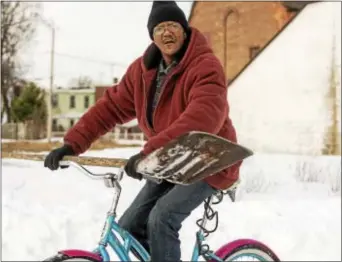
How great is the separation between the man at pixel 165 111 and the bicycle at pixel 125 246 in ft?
0.13

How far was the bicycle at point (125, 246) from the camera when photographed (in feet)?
2.86

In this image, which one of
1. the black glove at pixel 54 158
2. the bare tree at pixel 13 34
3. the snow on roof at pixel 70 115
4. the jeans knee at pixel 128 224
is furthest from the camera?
the bare tree at pixel 13 34

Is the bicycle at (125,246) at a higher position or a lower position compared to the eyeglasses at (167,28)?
lower

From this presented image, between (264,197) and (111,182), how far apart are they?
40.0 inches

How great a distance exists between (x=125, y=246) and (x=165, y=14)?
1.30 feet

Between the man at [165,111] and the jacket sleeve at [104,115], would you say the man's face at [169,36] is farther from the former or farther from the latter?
the jacket sleeve at [104,115]

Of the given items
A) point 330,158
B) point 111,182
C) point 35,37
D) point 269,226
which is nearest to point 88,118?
point 111,182

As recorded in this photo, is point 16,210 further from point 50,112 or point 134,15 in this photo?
point 134,15

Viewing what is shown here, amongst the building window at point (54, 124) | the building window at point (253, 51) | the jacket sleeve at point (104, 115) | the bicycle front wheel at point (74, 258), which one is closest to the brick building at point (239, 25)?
the building window at point (253, 51)

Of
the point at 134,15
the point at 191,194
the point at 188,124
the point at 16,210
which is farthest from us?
the point at 16,210

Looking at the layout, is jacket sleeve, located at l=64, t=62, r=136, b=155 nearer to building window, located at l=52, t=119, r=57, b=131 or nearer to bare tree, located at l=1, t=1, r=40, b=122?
building window, located at l=52, t=119, r=57, b=131

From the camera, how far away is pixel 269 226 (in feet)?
5.79

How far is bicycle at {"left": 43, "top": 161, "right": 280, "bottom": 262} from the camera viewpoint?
871mm

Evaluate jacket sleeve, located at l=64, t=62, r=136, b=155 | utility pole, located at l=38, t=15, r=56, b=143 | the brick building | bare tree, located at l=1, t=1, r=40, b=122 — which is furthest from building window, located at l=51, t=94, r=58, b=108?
jacket sleeve, located at l=64, t=62, r=136, b=155
